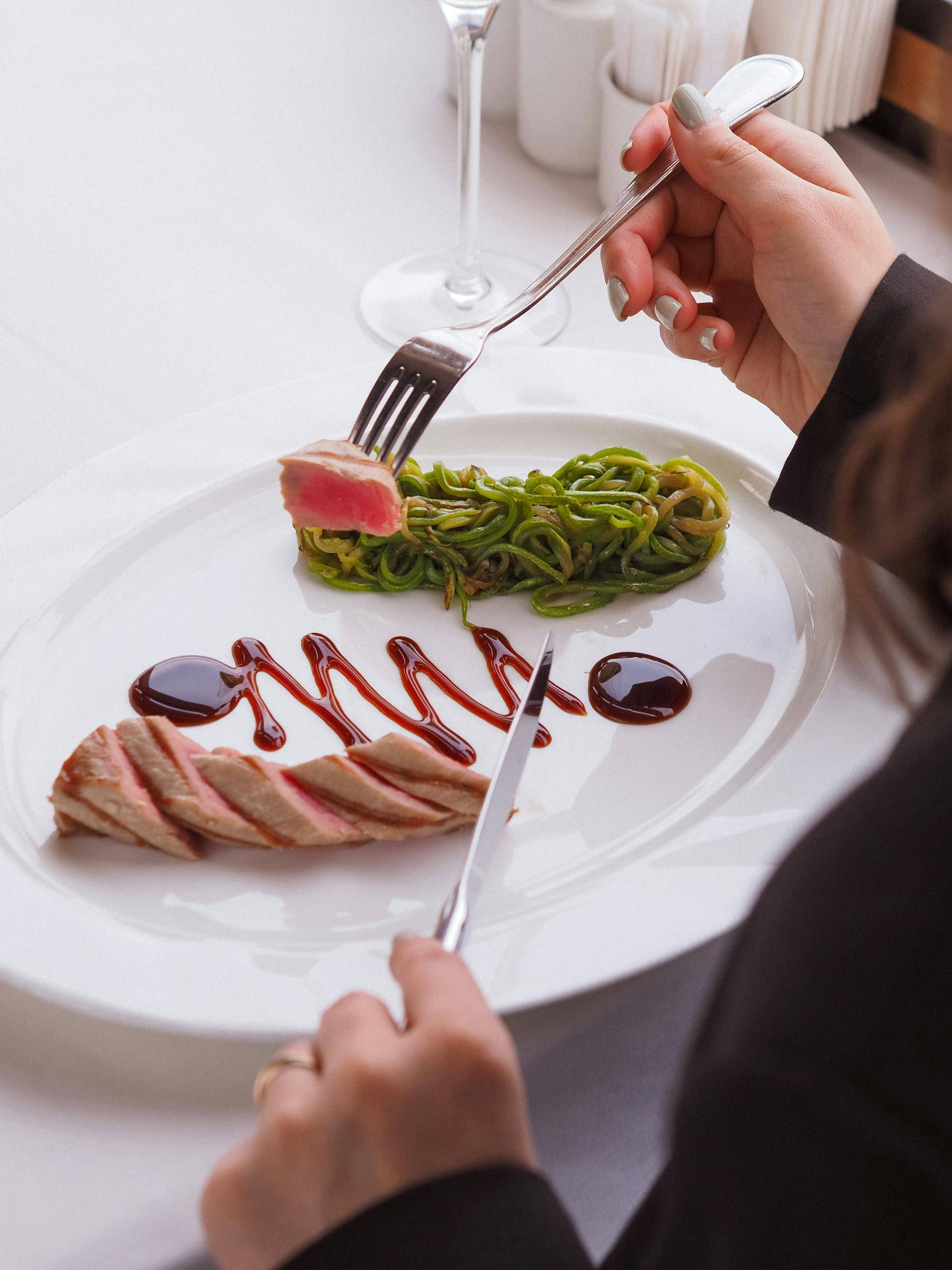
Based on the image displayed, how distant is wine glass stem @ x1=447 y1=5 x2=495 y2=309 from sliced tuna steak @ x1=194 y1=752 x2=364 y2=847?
138 cm

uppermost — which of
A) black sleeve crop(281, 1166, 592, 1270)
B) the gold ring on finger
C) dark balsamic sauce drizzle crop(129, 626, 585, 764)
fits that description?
black sleeve crop(281, 1166, 592, 1270)

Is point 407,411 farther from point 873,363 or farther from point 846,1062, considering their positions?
point 846,1062

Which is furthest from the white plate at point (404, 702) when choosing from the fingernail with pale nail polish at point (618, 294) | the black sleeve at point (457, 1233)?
the black sleeve at point (457, 1233)

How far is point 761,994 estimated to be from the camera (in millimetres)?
712

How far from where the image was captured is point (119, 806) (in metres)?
1.48

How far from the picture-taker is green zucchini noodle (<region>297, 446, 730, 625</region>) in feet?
6.33

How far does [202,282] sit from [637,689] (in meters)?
1.52

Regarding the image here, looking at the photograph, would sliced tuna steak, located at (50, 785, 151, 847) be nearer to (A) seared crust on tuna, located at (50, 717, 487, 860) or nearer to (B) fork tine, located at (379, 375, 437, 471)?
(A) seared crust on tuna, located at (50, 717, 487, 860)

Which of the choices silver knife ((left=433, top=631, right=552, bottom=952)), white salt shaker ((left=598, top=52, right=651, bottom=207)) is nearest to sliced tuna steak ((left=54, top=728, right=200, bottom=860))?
silver knife ((left=433, top=631, right=552, bottom=952))

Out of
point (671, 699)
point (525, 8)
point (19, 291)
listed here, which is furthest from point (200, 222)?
point (671, 699)

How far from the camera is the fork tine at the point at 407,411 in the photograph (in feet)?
6.26

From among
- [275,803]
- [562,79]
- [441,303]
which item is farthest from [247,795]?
[562,79]

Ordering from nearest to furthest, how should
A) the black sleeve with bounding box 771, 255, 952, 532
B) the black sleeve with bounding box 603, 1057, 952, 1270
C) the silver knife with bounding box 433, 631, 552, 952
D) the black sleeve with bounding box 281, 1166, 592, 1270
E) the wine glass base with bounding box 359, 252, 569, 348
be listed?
the black sleeve with bounding box 603, 1057, 952, 1270 < the black sleeve with bounding box 281, 1166, 592, 1270 < the silver knife with bounding box 433, 631, 552, 952 < the black sleeve with bounding box 771, 255, 952, 532 < the wine glass base with bounding box 359, 252, 569, 348

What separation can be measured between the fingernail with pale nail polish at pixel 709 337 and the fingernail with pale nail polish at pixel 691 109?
317mm
